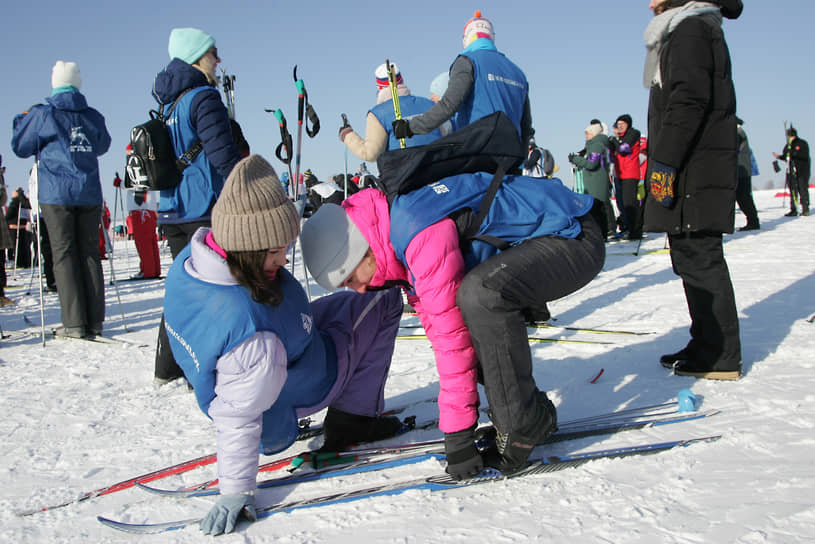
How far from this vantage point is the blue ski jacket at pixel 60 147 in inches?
176

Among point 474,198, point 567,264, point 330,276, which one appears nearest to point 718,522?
point 567,264

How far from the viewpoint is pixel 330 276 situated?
1.97 m

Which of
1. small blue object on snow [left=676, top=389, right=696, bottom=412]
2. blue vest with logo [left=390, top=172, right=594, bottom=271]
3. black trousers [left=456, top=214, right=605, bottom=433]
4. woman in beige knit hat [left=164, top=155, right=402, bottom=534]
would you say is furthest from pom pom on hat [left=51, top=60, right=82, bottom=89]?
small blue object on snow [left=676, top=389, right=696, bottom=412]

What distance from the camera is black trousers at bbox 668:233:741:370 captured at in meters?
2.85

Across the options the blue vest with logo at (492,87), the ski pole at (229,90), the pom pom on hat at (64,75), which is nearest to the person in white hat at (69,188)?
the pom pom on hat at (64,75)

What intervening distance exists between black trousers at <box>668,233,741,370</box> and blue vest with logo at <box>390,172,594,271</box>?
1039 mm

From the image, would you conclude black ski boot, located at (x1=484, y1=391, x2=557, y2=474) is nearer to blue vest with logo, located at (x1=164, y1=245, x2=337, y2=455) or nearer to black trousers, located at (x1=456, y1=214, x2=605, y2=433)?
black trousers, located at (x1=456, y1=214, x2=605, y2=433)

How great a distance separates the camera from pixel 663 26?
289 centimetres

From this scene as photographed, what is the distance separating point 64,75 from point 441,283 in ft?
13.7

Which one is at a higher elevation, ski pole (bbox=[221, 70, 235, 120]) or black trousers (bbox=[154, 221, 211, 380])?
ski pole (bbox=[221, 70, 235, 120])

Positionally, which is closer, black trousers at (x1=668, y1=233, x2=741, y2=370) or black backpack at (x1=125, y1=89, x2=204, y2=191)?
black trousers at (x1=668, y1=233, x2=741, y2=370)

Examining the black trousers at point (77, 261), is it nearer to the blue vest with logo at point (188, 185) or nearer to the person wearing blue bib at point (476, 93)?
the blue vest with logo at point (188, 185)

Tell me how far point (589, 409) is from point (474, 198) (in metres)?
1.23

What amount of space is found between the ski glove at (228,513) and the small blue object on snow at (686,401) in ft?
5.79
